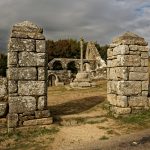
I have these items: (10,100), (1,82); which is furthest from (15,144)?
(1,82)

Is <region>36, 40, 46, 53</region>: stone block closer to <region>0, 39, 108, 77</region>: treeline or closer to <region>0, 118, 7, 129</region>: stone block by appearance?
<region>0, 118, 7, 129</region>: stone block

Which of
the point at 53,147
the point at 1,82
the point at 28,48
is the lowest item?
the point at 53,147

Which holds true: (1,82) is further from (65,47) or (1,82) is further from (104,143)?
(65,47)

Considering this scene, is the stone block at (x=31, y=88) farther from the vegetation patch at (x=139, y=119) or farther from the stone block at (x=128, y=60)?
the stone block at (x=128, y=60)

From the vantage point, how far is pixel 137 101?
31.2 ft

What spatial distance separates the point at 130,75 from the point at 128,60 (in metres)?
0.51

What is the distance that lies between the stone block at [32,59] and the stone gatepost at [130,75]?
111 inches

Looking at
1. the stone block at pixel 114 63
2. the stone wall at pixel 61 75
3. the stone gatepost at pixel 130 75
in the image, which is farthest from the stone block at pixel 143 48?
the stone wall at pixel 61 75

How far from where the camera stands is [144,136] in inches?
281

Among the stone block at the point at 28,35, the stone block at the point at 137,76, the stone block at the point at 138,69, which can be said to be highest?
the stone block at the point at 28,35

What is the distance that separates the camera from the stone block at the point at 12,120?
7.54 metres

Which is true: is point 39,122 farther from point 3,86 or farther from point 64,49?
point 64,49

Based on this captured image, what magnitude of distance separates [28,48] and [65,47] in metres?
45.9

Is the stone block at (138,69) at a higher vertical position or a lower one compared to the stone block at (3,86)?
higher
